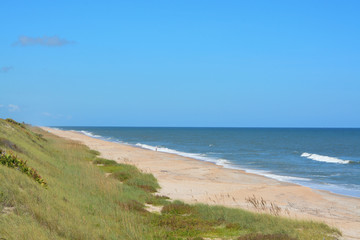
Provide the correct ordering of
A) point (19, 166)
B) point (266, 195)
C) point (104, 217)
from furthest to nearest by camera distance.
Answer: point (266, 195), point (19, 166), point (104, 217)

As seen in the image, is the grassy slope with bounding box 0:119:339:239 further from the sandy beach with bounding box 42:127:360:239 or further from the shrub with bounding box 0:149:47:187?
the sandy beach with bounding box 42:127:360:239

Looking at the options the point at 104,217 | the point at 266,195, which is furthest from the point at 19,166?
the point at 266,195

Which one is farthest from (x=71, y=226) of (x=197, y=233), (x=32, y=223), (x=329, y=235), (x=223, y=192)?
(x=223, y=192)

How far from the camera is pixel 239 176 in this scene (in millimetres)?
28859

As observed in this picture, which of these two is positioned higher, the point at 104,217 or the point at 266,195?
the point at 104,217

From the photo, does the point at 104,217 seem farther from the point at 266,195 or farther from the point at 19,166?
the point at 266,195

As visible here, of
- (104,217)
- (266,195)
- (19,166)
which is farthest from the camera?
(266,195)

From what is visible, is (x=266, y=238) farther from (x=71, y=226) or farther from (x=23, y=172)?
(x=23, y=172)

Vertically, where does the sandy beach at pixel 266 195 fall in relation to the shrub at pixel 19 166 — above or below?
below

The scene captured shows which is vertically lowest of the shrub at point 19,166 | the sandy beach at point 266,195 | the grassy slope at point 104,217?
the sandy beach at point 266,195

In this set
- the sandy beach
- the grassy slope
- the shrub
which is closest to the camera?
the grassy slope

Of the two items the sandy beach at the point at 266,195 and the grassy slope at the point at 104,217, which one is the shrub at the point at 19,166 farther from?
the sandy beach at the point at 266,195

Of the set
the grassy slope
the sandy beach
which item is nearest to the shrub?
the grassy slope

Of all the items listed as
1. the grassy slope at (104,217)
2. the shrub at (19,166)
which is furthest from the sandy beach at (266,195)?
the shrub at (19,166)
